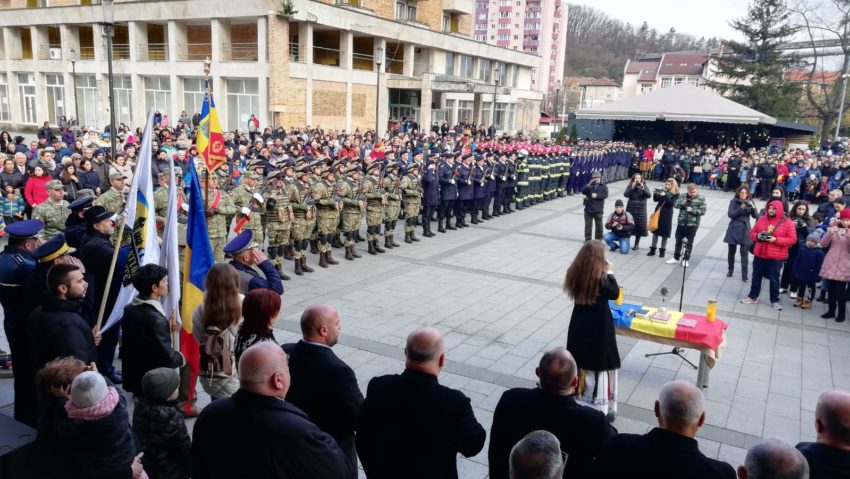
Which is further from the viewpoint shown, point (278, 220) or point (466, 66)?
point (466, 66)

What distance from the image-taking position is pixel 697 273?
12.7m

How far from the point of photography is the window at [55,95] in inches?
1554

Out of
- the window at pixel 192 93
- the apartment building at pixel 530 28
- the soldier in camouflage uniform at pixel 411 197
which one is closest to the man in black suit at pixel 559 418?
the soldier in camouflage uniform at pixel 411 197

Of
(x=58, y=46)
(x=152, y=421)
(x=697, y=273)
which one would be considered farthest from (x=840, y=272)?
(x=58, y=46)

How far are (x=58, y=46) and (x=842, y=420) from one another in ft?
155

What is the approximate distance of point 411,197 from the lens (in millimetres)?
14031

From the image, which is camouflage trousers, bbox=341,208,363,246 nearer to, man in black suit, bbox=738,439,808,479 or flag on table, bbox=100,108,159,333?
flag on table, bbox=100,108,159,333

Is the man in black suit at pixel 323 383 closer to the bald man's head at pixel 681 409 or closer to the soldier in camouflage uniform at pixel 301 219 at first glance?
the bald man's head at pixel 681 409

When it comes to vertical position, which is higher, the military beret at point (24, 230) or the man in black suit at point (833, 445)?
the military beret at point (24, 230)

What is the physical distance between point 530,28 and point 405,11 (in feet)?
192

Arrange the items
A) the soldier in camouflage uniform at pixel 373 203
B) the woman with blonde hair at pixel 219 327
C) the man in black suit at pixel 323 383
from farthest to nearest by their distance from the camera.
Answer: the soldier in camouflage uniform at pixel 373 203 → the woman with blonde hair at pixel 219 327 → the man in black suit at pixel 323 383

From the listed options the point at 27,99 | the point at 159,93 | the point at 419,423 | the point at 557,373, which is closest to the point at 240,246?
the point at 419,423

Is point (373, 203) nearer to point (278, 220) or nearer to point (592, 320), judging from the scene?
point (278, 220)

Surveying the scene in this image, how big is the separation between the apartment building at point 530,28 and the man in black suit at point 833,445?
90452mm
